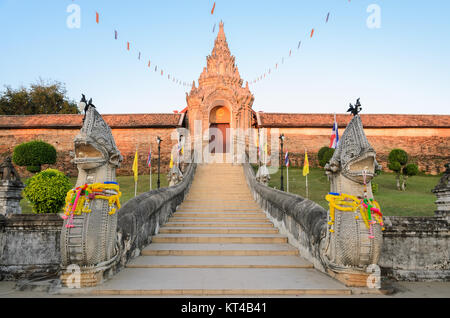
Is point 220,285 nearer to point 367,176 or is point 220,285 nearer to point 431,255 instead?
point 367,176

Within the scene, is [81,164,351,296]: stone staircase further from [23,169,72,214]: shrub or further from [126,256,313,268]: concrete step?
[23,169,72,214]: shrub

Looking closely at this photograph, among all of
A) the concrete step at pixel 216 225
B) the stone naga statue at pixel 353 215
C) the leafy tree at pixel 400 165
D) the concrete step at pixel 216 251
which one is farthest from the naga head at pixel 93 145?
the leafy tree at pixel 400 165

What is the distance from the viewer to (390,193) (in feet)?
59.4

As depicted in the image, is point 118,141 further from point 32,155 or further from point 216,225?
point 216,225

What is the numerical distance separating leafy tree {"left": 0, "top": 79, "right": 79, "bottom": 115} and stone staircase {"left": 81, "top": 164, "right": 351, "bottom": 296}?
41.1 m

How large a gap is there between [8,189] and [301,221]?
7255 mm


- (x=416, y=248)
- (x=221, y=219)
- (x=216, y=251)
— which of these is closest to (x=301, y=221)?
(x=216, y=251)

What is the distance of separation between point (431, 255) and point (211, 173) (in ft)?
42.5

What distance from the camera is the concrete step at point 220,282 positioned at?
434 centimetres

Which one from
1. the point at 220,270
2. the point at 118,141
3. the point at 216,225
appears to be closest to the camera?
the point at 220,270

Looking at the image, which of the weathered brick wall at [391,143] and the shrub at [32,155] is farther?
the weathered brick wall at [391,143]

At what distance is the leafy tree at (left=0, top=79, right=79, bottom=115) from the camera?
4288cm

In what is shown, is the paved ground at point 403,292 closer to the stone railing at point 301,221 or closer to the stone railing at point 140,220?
the stone railing at point 301,221

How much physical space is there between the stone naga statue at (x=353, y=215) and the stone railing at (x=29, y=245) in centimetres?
544
